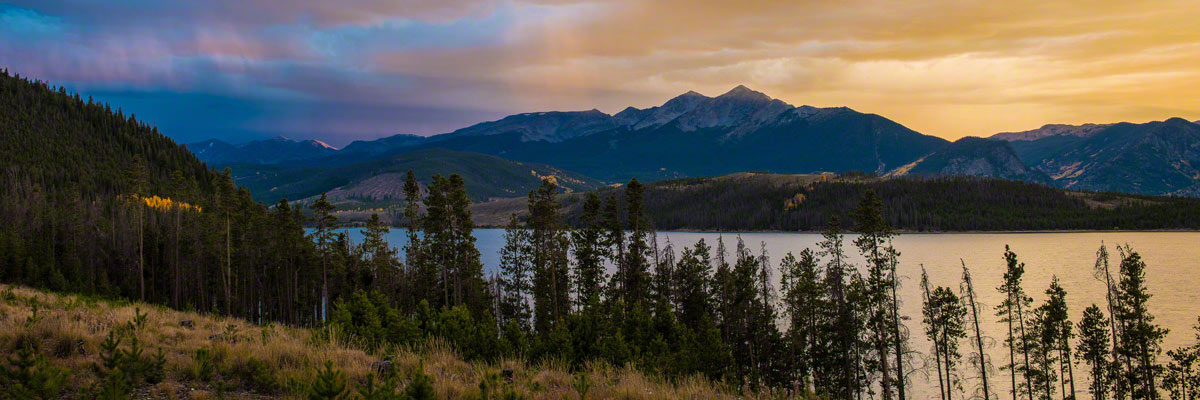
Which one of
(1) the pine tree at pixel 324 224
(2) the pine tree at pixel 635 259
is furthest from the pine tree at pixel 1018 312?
(1) the pine tree at pixel 324 224

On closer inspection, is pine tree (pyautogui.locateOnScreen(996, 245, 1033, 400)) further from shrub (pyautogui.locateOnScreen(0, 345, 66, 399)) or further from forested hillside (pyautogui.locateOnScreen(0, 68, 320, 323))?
forested hillside (pyautogui.locateOnScreen(0, 68, 320, 323))

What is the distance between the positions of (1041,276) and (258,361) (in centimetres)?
10768

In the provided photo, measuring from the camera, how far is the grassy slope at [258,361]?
9.73 metres

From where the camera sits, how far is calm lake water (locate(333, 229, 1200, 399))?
53.3 metres

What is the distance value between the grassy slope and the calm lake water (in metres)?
42.3

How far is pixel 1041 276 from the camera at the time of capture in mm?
89062

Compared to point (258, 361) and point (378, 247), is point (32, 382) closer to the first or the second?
point (258, 361)

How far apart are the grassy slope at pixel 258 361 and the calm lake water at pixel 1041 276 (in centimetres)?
4230

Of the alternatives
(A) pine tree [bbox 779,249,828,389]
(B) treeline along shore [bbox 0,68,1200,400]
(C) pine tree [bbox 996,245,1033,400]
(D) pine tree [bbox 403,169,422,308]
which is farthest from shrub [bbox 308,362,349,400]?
(C) pine tree [bbox 996,245,1033,400]

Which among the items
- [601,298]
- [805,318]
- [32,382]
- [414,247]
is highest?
[32,382]

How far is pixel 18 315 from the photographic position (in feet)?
44.2

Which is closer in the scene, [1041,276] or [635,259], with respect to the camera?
[635,259]

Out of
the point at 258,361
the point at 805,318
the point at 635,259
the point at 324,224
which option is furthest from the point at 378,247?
the point at 258,361

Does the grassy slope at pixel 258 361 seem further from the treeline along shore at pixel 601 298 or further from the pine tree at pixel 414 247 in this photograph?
the pine tree at pixel 414 247
